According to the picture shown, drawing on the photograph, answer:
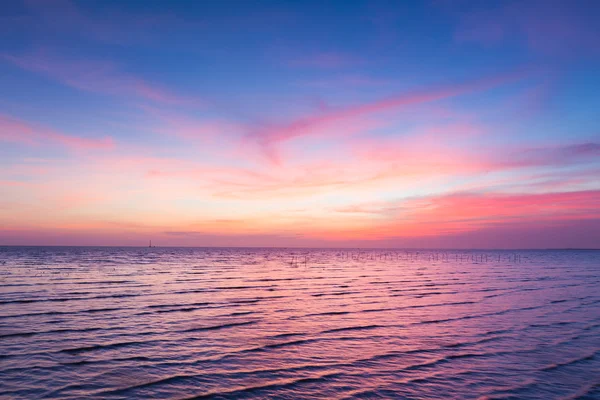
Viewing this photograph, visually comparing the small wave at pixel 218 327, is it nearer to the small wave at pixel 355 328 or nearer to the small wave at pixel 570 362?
the small wave at pixel 355 328

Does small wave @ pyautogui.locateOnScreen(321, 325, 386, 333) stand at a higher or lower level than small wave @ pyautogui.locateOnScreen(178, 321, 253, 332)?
higher

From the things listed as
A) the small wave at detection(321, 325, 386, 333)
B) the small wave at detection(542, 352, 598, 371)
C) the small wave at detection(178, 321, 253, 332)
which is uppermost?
the small wave at detection(542, 352, 598, 371)

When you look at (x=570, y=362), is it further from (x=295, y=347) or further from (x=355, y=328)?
(x=295, y=347)

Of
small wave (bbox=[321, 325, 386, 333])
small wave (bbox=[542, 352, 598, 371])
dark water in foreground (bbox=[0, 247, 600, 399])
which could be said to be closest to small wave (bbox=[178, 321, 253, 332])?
dark water in foreground (bbox=[0, 247, 600, 399])

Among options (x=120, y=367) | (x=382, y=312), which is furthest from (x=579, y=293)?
(x=120, y=367)

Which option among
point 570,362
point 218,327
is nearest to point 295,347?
point 218,327

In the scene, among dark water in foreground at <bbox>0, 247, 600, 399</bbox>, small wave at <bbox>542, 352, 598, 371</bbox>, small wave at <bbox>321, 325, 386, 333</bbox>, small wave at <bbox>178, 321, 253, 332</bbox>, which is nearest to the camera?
dark water in foreground at <bbox>0, 247, 600, 399</bbox>

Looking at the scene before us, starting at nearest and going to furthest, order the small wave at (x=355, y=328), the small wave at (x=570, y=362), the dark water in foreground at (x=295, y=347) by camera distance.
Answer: the dark water in foreground at (x=295, y=347), the small wave at (x=570, y=362), the small wave at (x=355, y=328)

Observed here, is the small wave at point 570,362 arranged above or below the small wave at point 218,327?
above

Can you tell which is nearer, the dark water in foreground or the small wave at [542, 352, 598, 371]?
the dark water in foreground

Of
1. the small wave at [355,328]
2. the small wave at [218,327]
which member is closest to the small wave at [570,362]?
the small wave at [355,328]

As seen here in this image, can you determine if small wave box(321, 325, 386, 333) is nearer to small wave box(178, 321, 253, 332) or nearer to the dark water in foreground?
the dark water in foreground

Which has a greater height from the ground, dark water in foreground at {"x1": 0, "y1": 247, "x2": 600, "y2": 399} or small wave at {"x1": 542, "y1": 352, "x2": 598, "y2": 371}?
small wave at {"x1": 542, "y1": 352, "x2": 598, "y2": 371}

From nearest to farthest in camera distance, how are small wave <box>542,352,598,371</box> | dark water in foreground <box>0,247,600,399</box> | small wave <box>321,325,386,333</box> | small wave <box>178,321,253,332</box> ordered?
1. dark water in foreground <box>0,247,600,399</box>
2. small wave <box>542,352,598,371</box>
3. small wave <box>178,321,253,332</box>
4. small wave <box>321,325,386,333</box>
